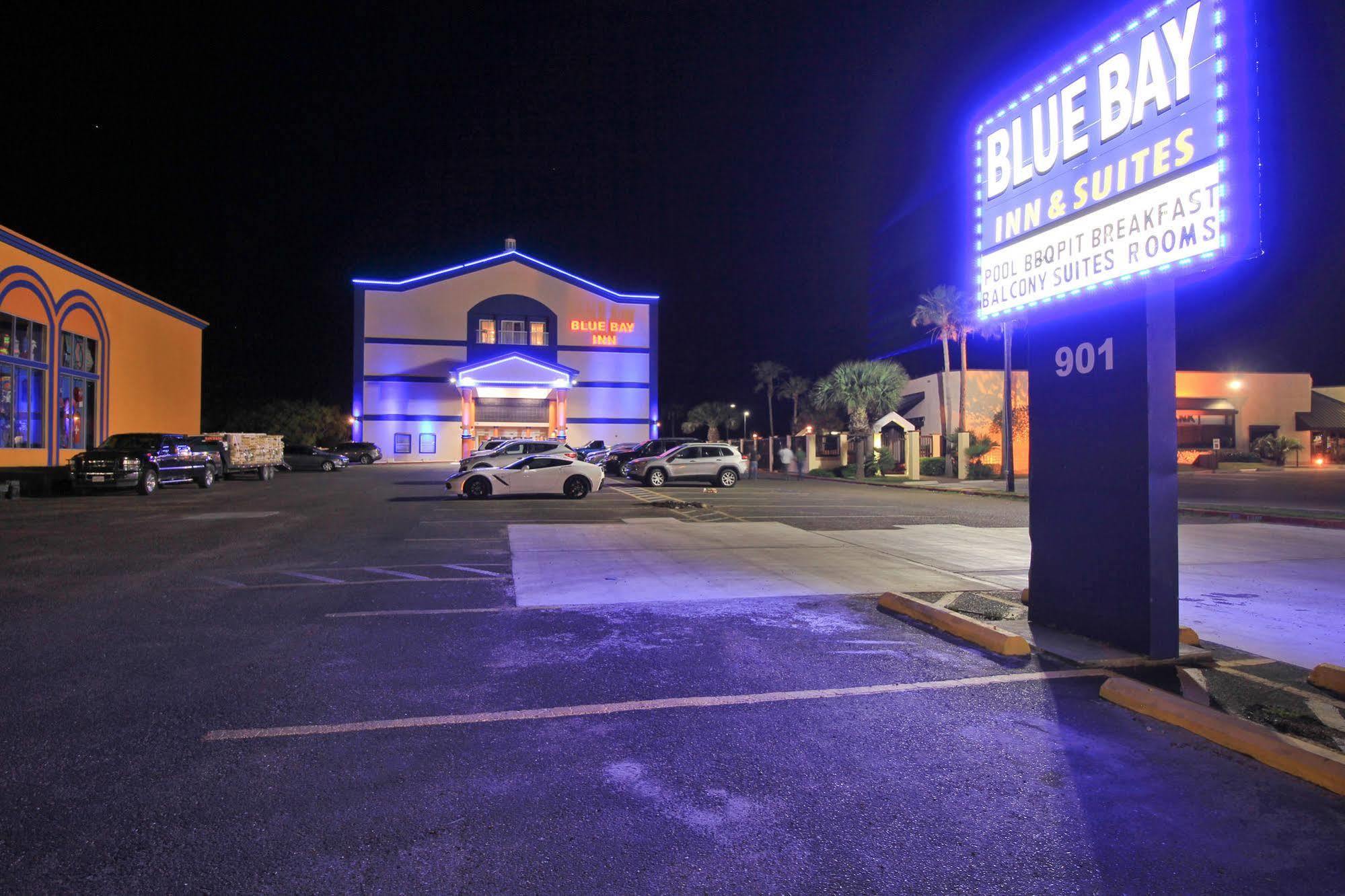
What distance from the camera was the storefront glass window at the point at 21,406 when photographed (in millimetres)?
25203

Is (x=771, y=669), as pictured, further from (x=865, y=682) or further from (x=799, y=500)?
(x=799, y=500)

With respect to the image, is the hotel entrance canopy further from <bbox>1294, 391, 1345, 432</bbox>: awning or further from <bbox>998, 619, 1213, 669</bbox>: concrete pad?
<bbox>1294, 391, 1345, 432</bbox>: awning

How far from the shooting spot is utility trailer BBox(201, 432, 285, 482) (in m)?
29.3

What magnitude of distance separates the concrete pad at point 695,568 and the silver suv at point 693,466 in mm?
12998

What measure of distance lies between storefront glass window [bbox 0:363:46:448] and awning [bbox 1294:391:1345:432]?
230ft

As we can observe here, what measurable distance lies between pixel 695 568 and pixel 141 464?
803 inches

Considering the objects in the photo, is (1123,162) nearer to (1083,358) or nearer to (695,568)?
(1083,358)

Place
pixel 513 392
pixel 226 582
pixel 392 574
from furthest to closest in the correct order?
pixel 513 392 < pixel 392 574 < pixel 226 582

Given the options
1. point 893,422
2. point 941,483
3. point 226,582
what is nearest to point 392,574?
point 226,582

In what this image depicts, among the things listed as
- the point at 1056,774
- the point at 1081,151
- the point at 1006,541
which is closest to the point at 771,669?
the point at 1056,774

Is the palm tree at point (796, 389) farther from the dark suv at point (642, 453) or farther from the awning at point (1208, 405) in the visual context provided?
the dark suv at point (642, 453)

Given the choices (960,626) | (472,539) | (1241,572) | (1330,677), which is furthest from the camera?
(472,539)

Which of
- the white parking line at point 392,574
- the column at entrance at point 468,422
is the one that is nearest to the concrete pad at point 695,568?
the white parking line at point 392,574

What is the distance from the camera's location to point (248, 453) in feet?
102
